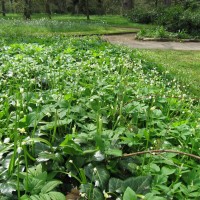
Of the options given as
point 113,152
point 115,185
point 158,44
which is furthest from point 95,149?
point 158,44

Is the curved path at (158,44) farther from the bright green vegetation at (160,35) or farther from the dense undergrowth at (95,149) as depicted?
the dense undergrowth at (95,149)

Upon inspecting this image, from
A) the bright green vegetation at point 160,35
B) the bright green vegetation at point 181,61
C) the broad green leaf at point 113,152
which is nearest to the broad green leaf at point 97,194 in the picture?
the broad green leaf at point 113,152

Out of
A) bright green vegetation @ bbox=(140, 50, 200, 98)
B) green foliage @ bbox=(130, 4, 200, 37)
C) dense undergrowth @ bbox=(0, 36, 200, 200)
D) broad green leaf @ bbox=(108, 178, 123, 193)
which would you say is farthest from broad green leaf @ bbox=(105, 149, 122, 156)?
green foliage @ bbox=(130, 4, 200, 37)

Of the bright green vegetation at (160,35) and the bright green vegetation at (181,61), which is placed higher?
the bright green vegetation at (160,35)

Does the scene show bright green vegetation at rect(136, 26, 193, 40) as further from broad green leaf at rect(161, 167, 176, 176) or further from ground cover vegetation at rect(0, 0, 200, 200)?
broad green leaf at rect(161, 167, 176, 176)

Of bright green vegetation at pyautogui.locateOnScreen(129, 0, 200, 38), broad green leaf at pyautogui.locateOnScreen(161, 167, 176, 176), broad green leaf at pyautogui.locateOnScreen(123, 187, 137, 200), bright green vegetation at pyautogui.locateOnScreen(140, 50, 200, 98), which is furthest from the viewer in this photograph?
bright green vegetation at pyautogui.locateOnScreen(129, 0, 200, 38)

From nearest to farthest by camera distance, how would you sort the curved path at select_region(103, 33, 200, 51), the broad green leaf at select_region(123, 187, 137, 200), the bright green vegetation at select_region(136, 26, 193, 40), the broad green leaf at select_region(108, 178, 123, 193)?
the broad green leaf at select_region(123, 187, 137, 200) → the broad green leaf at select_region(108, 178, 123, 193) → the curved path at select_region(103, 33, 200, 51) → the bright green vegetation at select_region(136, 26, 193, 40)

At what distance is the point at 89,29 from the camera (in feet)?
61.1

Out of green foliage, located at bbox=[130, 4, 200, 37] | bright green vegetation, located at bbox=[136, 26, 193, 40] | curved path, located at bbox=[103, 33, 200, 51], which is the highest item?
green foliage, located at bbox=[130, 4, 200, 37]

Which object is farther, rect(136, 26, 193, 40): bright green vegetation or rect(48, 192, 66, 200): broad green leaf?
rect(136, 26, 193, 40): bright green vegetation

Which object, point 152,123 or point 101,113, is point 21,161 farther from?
point 152,123

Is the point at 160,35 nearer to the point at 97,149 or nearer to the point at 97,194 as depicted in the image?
the point at 97,149

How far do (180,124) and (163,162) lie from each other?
0.76 m

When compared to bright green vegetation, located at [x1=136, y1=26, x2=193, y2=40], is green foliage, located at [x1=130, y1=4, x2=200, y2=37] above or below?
above
